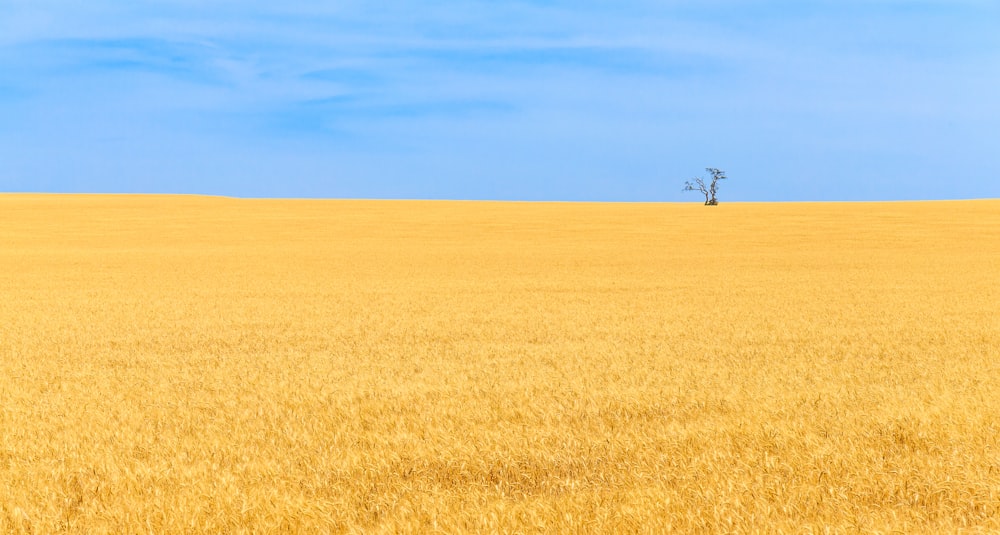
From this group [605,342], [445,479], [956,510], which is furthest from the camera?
[605,342]

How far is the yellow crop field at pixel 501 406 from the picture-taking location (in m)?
5.23

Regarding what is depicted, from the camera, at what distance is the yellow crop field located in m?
5.23

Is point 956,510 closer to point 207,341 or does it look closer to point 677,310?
point 207,341

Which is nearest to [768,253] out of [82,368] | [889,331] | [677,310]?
[677,310]

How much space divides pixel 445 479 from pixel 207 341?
8303 mm

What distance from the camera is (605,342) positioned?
1266 cm

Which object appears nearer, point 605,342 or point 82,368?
point 82,368

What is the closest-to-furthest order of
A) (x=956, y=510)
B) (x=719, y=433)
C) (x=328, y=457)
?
1. (x=956, y=510)
2. (x=328, y=457)
3. (x=719, y=433)

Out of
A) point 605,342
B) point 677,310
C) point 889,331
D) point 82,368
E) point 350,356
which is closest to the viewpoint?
point 82,368

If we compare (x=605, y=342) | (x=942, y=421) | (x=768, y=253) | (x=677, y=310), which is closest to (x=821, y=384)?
(x=942, y=421)

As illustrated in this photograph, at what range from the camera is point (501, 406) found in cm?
805

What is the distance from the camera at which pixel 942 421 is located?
715 centimetres

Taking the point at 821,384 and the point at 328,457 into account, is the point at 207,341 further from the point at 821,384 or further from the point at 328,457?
the point at 821,384

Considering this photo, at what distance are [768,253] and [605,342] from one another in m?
26.0
